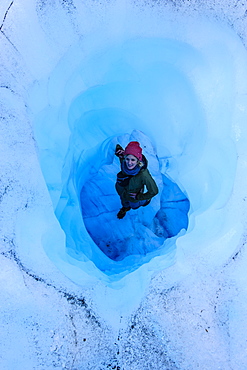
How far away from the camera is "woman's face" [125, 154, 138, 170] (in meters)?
1.91

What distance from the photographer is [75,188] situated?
2.57m

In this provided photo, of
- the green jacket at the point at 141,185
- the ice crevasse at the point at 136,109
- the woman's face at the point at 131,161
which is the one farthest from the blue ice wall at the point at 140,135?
the woman's face at the point at 131,161

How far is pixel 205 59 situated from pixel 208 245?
1.22 meters

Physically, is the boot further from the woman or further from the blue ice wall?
the woman

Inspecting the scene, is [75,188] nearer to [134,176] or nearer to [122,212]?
[122,212]

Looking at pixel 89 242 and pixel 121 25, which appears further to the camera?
pixel 89 242

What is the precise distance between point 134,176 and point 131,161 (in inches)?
6.7

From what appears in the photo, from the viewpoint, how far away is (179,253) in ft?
6.17

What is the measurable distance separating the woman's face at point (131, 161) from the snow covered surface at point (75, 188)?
0.52m

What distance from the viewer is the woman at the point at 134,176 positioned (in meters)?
1.91

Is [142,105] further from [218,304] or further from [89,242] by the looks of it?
[218,304]

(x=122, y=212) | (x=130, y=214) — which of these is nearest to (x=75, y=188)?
(x=122, y=212)

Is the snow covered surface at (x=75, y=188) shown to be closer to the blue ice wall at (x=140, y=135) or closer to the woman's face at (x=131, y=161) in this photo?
the blue ice wall at (x=140, y=135)

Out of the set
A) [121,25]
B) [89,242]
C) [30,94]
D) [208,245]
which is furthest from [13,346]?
[121,25]
